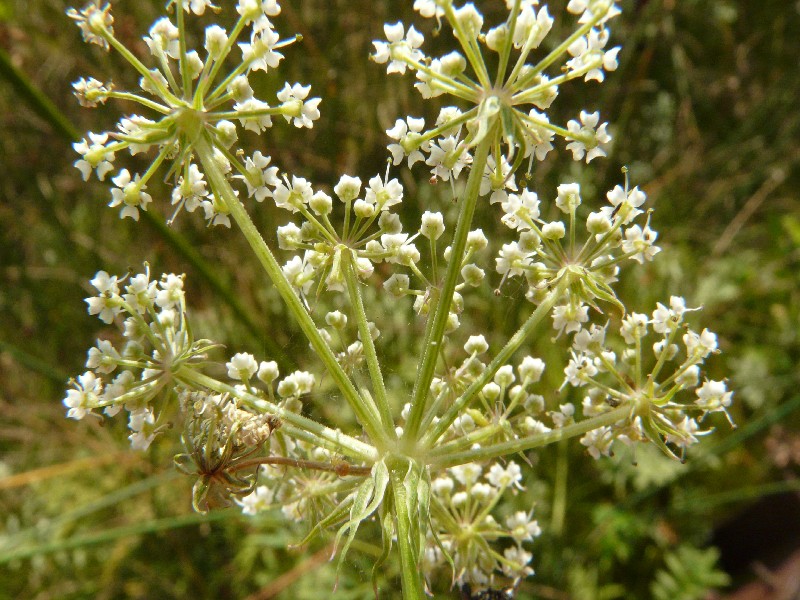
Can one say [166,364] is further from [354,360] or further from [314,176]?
[314,176]

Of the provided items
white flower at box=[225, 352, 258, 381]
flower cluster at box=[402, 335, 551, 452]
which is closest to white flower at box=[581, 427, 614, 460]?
flower cluster at box=[402, 335, 551, 452]

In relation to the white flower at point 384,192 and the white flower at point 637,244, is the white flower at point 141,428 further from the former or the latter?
the white flower at point 637,244

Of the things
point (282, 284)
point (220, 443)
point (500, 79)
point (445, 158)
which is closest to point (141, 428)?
point (220, 443)

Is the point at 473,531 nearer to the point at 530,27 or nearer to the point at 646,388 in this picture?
the point at 646,388

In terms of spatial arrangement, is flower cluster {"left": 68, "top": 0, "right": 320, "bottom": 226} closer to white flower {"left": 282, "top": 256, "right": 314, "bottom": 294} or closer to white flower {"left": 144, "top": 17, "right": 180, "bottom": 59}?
white flower {"left": 144, "top": 17, "right": 180, "bottom": 59}

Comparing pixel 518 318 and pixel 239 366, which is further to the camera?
pixel 518 318

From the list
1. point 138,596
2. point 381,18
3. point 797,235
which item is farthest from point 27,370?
point 797,235
